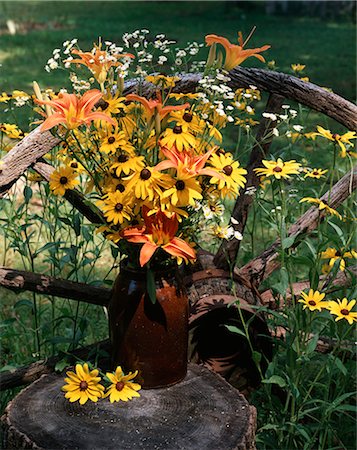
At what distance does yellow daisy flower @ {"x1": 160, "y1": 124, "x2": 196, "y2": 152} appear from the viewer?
75.6 inches

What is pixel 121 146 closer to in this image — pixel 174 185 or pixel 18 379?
pixel 174 185

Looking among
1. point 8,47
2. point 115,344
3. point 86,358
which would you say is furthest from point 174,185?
point 8,47

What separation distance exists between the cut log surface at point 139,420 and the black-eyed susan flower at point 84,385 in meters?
0.05

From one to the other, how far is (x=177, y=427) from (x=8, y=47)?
27.4ft

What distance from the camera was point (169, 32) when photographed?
11.1 m

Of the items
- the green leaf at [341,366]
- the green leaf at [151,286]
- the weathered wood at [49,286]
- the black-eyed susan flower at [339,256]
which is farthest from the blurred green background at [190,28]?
the green leaf at [151,286]

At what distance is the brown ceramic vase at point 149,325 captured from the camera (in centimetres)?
208

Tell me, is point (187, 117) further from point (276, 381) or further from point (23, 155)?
point (276, 381)

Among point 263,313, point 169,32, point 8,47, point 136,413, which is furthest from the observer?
point 169,32

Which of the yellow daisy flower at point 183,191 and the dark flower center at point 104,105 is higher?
the dark flower center at point 104,105

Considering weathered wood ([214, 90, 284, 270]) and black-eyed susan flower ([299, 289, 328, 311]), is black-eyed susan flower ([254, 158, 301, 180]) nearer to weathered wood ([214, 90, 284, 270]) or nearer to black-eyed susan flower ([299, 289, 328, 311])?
black-eyed susan flower ([299, 289, 328, 311])

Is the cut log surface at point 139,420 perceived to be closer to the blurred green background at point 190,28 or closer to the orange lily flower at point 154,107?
the orange lily flower at point 154,107

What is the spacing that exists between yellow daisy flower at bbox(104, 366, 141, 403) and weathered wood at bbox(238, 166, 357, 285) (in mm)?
688

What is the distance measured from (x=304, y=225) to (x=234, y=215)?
27cm
